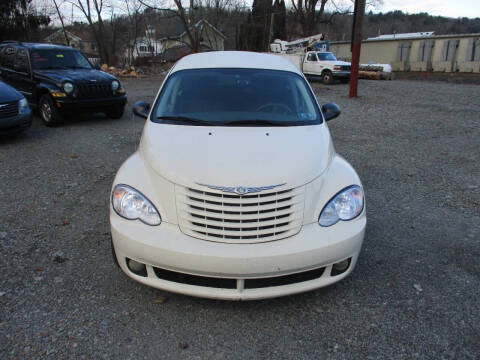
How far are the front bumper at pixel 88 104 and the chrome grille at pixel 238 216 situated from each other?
7.21 meters

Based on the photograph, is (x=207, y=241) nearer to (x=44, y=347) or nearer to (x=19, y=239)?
(x=44, y=347)

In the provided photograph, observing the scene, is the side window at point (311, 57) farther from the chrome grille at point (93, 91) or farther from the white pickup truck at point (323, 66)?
the chrome grille at point (93, 91)

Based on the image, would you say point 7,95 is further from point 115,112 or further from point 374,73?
point 374,73

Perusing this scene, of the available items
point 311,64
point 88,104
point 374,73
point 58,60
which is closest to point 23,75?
point 58,60

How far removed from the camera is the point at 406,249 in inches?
144

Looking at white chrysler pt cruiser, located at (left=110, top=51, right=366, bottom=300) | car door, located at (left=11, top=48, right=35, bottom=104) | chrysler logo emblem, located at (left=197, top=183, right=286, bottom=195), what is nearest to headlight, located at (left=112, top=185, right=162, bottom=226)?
white chrysler pt cruiser, located at (left=110, top=51, right=366, bottom=300)

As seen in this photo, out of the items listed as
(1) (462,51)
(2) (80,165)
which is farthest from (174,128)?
(1) (462,51)

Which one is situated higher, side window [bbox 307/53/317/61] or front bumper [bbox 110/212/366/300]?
side window [bbox 307/53/317/61]

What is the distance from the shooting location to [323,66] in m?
22.8

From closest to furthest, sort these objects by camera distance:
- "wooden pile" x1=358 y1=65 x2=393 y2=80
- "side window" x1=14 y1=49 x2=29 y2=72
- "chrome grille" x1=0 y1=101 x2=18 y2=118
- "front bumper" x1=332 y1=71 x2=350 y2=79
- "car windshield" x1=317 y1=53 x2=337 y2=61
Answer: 1. "chrome grille" x1=0 y1=101 x2=18 y2=118
2. "side window" x1=14 y1=49 x2=29 y2=72
3. "front bumper" x1=332 y1=71 x2=350 y2=79
4. "car windshield" x1=317 y1=53 x2=337 y2=61
5. "wooden pile" x1=358 y1=65 x2=393 y2=80

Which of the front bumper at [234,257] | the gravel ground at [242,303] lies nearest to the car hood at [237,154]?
the front bumper at [234,257]

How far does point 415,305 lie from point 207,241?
5.53 ft

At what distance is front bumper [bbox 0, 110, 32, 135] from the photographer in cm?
Answer: 708

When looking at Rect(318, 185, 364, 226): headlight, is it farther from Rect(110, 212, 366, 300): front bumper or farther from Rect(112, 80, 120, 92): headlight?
Rect(112, 80, 120, 92): headlight
